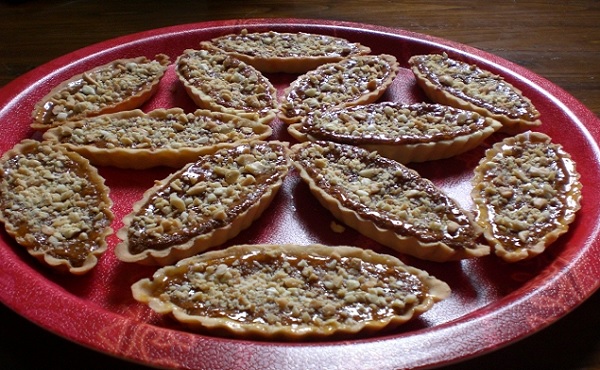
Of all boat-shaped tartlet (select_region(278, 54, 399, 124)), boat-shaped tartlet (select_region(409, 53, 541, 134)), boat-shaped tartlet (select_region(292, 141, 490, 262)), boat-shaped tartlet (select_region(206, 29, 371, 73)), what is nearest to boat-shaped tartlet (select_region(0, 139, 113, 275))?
boat-shaped tartlet (select_region(292, 141, 490, 262))

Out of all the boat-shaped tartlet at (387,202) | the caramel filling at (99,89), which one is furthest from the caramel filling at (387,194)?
the caramel filling at (99,89)

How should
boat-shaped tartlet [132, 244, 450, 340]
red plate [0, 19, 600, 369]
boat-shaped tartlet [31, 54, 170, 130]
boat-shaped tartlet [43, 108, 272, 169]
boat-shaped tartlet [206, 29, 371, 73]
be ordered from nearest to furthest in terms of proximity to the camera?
1. red plate [0, 19, 600, 369]
2. boat-shaped tartlet [132, 244, 450, 340]
3. boat-shaped tartlet [43, 108, 272, 169]
4. boat-shaped tartlet [31, 54, 170, 130]
5. boat-shaped tartlet [206, 29, 371, 73]

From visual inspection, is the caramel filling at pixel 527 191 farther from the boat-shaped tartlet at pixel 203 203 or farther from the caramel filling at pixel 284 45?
the caramel filling at pixel 284 45

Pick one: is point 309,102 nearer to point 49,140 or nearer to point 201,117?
point 201,117

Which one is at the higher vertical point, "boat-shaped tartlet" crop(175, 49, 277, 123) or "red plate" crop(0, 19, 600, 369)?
"boat-shaped tartlet" crop(175, 49, 277, 123)

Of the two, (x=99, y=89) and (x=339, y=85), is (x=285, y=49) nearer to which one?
(x=339, y=85)

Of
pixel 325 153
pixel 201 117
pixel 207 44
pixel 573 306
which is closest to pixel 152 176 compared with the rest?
pixel 201 117

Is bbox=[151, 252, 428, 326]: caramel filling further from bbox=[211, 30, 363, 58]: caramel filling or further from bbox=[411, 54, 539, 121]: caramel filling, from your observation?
bbox=[211, 30, 363, 58]: caramel filling
